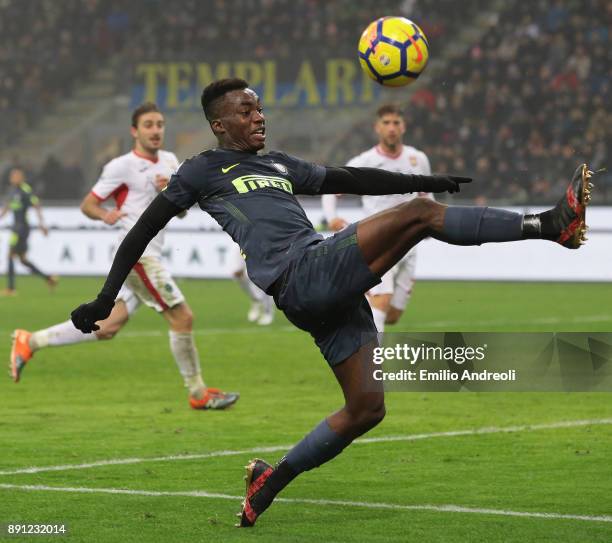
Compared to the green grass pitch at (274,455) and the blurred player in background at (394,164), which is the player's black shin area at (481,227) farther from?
the blurred player in background at (394,164)

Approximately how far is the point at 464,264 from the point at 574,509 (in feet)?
59.9

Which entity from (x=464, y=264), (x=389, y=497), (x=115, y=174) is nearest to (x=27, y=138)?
(x=464, y=264)

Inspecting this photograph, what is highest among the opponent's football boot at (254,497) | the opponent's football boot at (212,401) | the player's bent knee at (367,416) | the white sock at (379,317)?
the player's bent knee at (367,416)

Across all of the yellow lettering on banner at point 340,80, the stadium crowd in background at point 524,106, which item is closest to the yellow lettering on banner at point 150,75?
the yellow lettering on banner at point 340,80

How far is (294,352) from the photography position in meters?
14.6

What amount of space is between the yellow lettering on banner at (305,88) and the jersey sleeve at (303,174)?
25326 mm

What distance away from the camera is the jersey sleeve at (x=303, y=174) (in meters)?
6.60

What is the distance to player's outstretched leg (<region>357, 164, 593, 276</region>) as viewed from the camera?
18.0ft

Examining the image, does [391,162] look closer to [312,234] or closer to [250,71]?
[312,234]

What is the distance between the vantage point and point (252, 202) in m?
6.24

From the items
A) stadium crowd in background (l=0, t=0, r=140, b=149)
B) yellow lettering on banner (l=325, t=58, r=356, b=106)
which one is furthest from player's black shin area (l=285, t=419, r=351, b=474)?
stadium crowd in background (l=0, t=0, r=140, b=149)

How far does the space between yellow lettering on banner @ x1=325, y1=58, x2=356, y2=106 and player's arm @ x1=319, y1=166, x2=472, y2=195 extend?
993 inches

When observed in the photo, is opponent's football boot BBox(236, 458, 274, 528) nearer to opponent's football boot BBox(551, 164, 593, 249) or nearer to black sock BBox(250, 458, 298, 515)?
black sock BBox(250, 458, 298, 515)

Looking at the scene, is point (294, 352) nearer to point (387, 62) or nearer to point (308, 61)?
point (387, 62)
